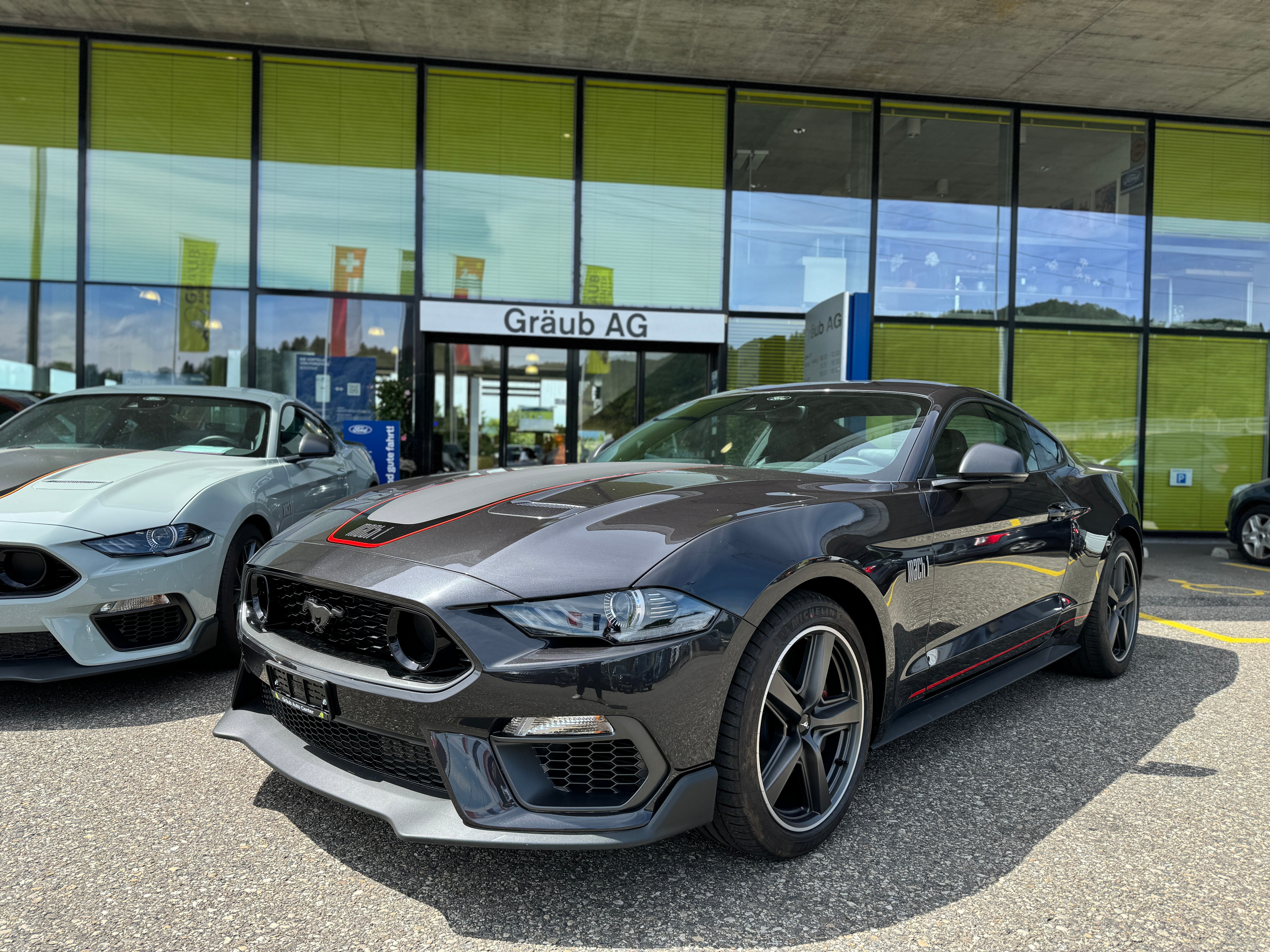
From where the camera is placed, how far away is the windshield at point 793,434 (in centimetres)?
295

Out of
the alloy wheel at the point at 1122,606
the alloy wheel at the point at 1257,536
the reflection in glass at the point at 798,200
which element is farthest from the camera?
the reflection in glass at the point at 798,200

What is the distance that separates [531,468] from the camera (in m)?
3.02

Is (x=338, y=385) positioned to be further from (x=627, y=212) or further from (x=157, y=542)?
(x=157, y=542)

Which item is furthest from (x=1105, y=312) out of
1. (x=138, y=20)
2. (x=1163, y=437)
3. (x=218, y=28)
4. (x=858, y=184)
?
(x=138, y=20)

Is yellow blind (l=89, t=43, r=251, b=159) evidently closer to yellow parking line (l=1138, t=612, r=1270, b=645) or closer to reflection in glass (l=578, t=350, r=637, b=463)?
reflection in glass (l=578, t=350, r=637, b=463)

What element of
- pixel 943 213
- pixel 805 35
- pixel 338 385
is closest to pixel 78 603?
pixel 338 385

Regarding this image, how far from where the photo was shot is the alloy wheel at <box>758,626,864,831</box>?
2182 mm

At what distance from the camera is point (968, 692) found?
9.79ft

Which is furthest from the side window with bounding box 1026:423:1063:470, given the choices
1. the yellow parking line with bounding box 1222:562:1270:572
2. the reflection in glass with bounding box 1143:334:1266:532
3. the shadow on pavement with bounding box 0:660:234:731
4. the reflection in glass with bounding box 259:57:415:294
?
the reflection in glass with bounding box 1143:334:1266:532

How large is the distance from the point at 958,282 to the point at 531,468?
380 inches

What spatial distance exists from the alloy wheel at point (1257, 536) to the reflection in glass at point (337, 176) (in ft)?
32.0

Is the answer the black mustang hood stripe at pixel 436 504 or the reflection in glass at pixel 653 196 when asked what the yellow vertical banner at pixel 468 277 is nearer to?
the reflection in glass at pixel 653 196

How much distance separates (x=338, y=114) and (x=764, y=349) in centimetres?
597

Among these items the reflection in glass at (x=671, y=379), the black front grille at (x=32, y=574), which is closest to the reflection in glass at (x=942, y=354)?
the reflection in glass at (x=671, y=379)
